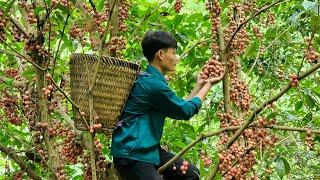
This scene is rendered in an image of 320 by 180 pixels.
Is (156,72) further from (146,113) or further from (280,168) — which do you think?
(280,168)

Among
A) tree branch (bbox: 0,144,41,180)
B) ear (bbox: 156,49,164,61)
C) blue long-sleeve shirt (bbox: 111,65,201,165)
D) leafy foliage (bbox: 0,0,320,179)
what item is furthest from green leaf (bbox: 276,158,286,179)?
tree branch (bbox: 0,144,41,180)

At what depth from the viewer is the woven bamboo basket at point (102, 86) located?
2.73 metres

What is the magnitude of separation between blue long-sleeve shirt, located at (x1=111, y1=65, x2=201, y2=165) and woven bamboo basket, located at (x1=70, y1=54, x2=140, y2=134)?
0.28 feet

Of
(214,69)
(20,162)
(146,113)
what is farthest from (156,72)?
(20,162)

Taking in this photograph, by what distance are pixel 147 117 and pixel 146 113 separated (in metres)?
0.02

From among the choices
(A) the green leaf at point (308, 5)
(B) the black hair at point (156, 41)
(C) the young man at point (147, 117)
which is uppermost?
(A) the green leaf at point (308, 5)

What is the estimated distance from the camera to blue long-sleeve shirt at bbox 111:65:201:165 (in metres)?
2.88

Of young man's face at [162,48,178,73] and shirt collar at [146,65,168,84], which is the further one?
young man's face at [162,48,178,73]

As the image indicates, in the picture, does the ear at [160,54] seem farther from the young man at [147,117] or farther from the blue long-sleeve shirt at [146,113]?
the blue long-sleeve shirt at [146,113]

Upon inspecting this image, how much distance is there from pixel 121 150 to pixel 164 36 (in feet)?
2.23

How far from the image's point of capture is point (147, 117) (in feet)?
9.85

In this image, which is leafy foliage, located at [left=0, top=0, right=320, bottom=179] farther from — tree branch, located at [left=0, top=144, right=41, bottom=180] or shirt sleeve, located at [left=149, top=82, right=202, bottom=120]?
shirt sleeve, located at [left=149, top=82, right=202, bottom=120]

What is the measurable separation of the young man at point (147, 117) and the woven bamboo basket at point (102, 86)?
0.09 metres

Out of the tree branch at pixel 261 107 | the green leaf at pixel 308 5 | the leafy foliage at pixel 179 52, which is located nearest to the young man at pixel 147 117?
the leafy foliage at pixel 179 52
